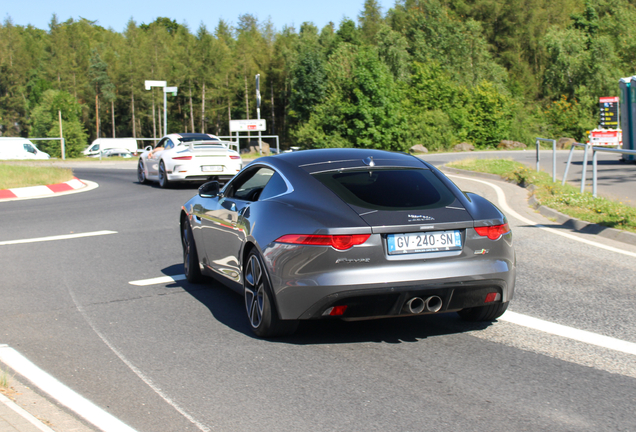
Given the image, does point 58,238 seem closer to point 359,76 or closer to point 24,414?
point 24,414

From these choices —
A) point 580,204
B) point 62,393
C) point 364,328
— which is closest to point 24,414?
point 62,393

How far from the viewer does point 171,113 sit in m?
109

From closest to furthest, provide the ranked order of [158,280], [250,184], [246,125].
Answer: [250,184] < [158,280] < [246,125]

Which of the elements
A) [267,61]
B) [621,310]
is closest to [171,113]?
[267,61]

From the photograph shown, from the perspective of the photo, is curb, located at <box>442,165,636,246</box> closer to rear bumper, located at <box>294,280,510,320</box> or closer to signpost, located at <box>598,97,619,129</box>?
rear bumper, located at <box>294,280,510,320</box>

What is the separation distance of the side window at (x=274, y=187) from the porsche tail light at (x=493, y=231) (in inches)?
56.1

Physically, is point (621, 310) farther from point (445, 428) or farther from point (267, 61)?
point (267, 61)

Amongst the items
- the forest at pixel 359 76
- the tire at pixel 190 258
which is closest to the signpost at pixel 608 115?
the forest at pixel 359 76

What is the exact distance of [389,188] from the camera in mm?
4969

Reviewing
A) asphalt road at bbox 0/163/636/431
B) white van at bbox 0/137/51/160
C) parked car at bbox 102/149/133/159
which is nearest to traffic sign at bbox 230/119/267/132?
white van at bbox 0/137/51/160

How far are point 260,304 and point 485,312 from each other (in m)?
1.69

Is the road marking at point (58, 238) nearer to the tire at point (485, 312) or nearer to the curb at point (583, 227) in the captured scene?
the tire at point (485, 312)

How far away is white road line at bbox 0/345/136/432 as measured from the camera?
347 cm

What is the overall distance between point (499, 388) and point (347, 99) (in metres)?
53.3
